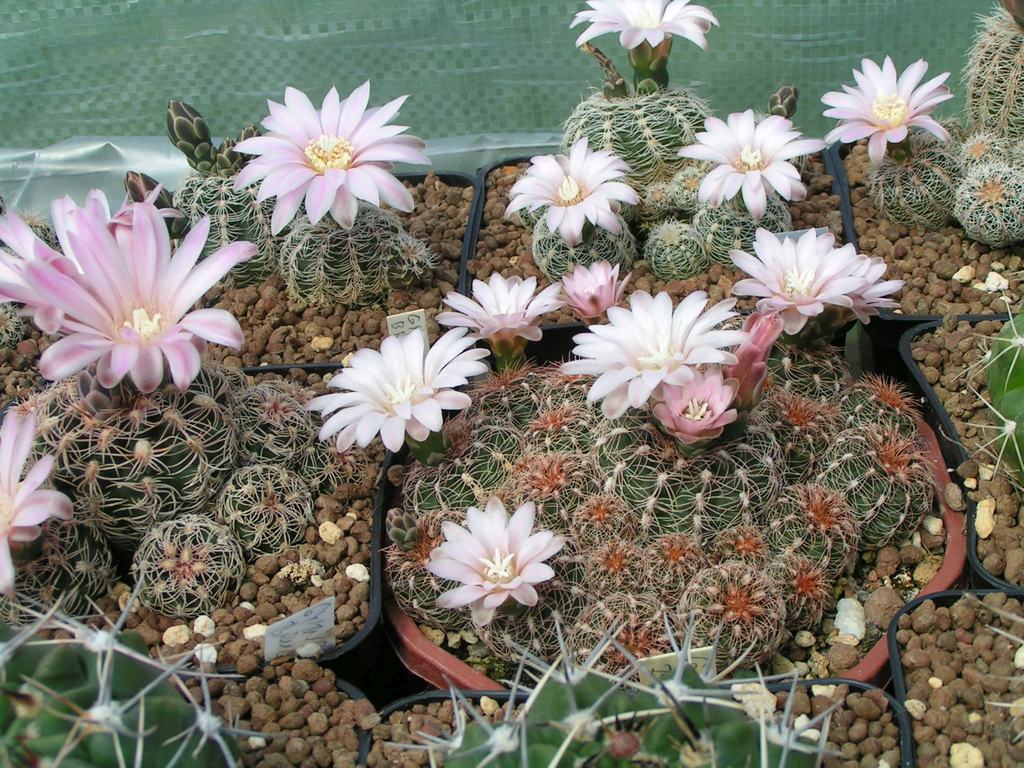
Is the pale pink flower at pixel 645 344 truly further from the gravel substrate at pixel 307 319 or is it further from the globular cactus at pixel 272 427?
the gravel substrate at pixel 307 319

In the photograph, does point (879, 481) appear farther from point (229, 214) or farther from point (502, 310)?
point (229, 214)

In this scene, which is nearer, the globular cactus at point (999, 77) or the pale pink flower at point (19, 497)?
the pale pink flower at point (19, 497)

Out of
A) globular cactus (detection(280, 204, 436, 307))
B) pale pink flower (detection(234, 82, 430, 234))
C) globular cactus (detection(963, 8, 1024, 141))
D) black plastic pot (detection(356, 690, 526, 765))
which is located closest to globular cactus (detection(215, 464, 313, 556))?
black plastic pot (detection(356, 690, 526, 765))

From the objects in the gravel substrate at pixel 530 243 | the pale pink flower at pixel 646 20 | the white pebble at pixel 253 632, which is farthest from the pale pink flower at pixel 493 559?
the pale pink flower at pixel 646 20

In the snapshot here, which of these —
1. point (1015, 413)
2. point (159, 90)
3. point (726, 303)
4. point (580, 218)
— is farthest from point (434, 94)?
point (1015, 413)

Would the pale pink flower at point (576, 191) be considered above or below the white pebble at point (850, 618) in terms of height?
above

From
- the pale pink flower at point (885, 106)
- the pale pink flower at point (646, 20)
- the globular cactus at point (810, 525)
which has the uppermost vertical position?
the pale pink flower at point (646, 20)

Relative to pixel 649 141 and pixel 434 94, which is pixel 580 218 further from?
pixel 434 94

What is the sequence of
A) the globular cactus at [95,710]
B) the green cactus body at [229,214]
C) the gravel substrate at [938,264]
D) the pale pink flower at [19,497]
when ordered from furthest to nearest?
1. the green cactus body at [229,214]
2. the gravel substrate at [938,264]
3. the pale pink flower at [19,497]
4. the globular cactus at [95,710]
